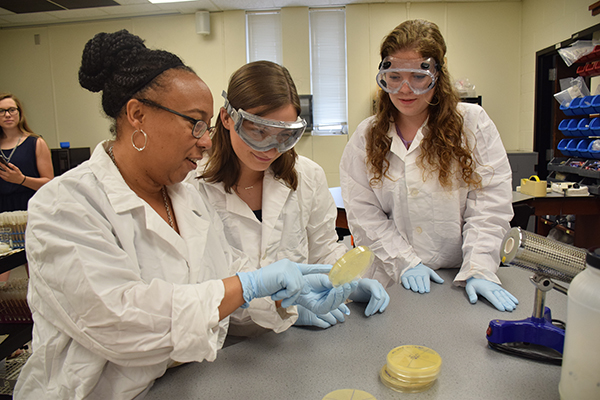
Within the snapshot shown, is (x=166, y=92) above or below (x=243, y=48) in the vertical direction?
below

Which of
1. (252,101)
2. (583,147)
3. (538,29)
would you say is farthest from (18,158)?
(538,29)

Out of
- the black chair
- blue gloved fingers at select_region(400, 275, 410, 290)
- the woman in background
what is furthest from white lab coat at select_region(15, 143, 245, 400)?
the woman in background

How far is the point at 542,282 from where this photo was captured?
37.9 inches

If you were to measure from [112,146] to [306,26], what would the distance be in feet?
17.5

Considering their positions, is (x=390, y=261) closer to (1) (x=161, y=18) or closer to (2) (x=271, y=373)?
(2) (x=271, y=373)

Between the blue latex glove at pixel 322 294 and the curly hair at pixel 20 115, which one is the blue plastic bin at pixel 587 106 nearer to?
the blue latex glove at pixel 322 294

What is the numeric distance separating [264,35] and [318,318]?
5736 mm

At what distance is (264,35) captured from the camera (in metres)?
6.11

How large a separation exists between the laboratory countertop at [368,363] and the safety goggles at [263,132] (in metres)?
0.65

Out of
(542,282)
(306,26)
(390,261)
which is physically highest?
(306,26)

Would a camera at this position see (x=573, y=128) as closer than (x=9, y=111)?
No

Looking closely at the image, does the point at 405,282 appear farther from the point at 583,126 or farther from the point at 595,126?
the point at 583,126

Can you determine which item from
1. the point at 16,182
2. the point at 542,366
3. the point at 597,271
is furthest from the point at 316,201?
the point at 16,182

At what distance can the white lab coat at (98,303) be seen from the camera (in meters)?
0.87
